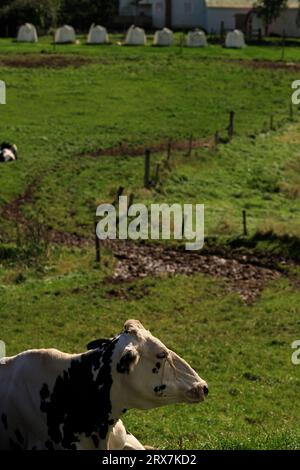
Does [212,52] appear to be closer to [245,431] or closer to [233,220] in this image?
[233,220]

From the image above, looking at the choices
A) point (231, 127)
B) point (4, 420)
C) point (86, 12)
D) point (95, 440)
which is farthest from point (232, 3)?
point (95, 440)

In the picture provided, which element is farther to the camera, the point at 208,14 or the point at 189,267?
Result: the point at 208,14

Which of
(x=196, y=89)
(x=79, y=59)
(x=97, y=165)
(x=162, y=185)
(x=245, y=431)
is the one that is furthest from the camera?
(x=79, y=59)

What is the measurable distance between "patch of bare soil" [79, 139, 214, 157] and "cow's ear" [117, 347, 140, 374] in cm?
2719

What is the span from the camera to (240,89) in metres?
47.2

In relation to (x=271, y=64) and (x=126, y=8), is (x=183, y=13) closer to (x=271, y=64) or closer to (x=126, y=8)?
(x=126, y=8)

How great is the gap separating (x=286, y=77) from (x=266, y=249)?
26137mm

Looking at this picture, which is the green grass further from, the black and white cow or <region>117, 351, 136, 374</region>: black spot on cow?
<region>117, 351, 136, 374</region>: black spot on cow

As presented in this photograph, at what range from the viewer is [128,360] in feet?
26.8

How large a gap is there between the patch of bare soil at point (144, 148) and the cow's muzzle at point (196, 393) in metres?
27.1

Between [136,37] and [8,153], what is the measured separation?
28.2 meters

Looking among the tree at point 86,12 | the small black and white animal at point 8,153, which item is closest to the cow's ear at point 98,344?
the small black and white animal at point 8,153

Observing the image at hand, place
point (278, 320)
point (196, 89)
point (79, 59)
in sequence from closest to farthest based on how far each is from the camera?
point (278, 320)
point (196, 89)
point (79, 59)

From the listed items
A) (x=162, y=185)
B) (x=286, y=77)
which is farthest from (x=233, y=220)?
(x=286, y=77)
